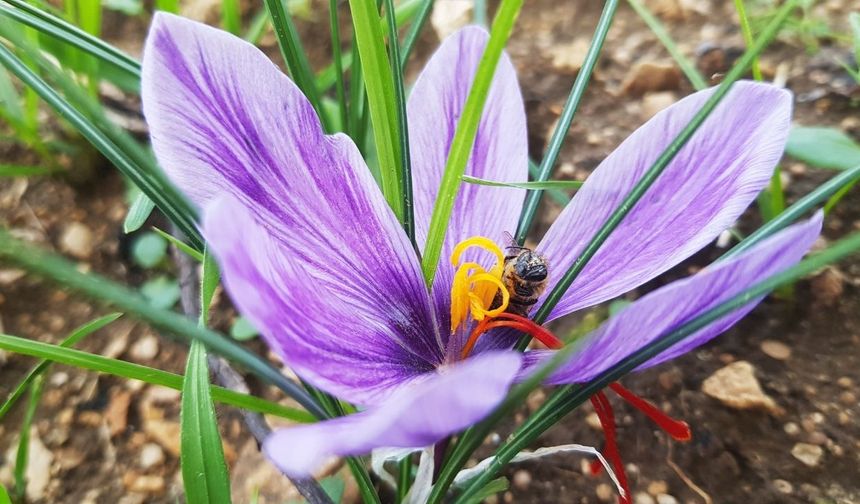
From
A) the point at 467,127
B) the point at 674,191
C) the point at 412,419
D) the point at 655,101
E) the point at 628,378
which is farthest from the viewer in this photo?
the point at 655,101

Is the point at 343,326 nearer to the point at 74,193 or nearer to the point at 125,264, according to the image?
the point at 125,264

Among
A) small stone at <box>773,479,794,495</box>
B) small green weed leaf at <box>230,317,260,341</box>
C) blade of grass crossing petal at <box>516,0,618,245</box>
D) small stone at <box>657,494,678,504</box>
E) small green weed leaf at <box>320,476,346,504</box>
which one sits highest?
blade of grass crossing petal at <box>516,0,618,245</box>

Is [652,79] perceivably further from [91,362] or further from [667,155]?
[91,362]

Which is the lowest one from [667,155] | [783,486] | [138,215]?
[783,486]

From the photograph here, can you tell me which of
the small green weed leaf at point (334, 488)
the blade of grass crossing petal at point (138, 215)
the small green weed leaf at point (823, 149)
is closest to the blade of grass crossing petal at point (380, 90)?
the blade of grass crossing petal at point (138, 215)

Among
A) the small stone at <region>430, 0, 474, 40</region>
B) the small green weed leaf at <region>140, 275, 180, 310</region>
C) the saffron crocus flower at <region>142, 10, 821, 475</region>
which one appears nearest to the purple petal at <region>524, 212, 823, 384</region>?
the saffron crocus flower at <region>142, 10, 821, 475</region>

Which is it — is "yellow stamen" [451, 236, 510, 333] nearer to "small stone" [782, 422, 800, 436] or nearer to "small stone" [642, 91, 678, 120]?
"small stone" [782, 422, 800, 436]

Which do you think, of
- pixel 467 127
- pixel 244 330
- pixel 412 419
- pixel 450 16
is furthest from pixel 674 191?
pixel 450 16
